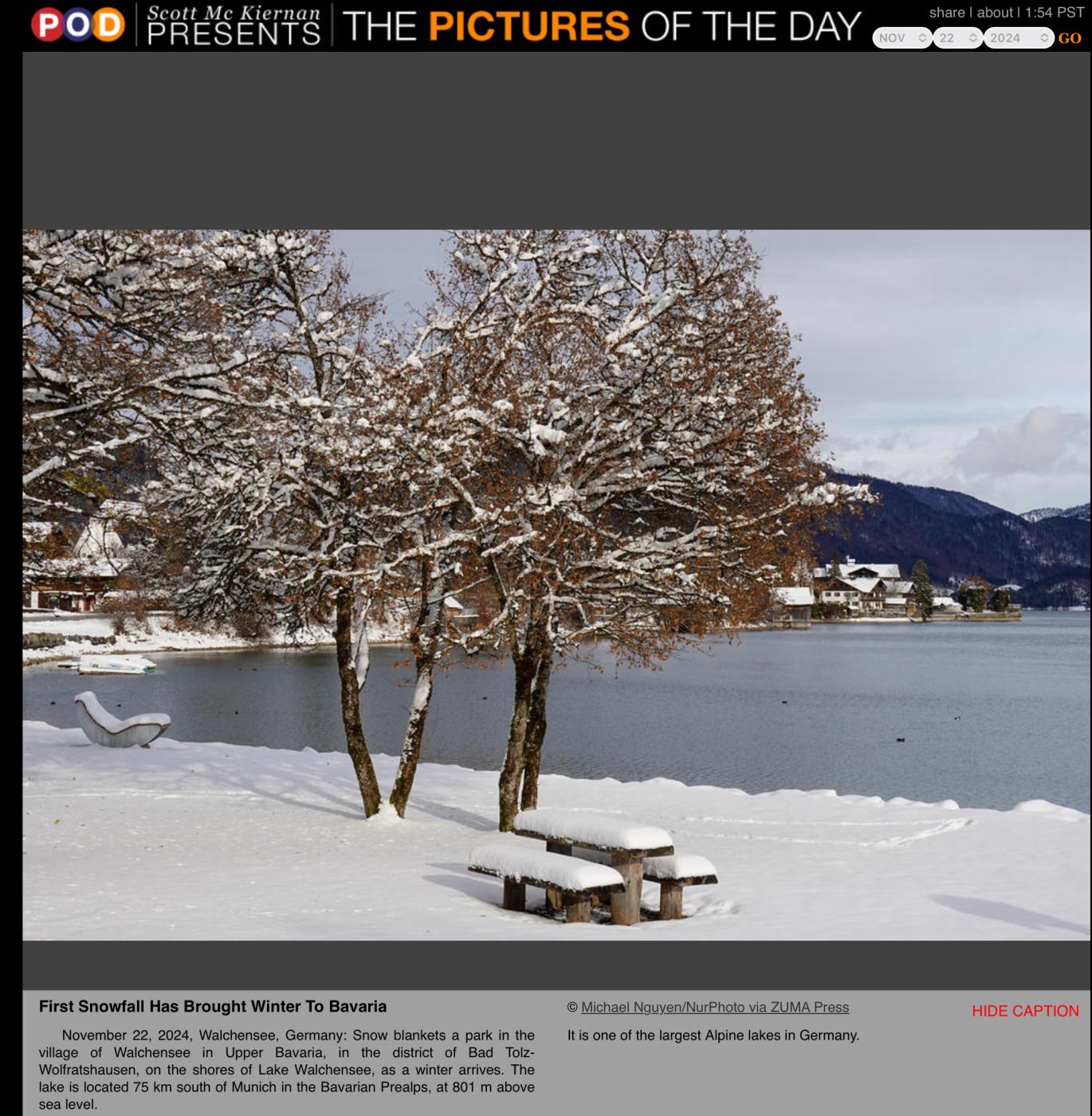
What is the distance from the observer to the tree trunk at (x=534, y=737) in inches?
700

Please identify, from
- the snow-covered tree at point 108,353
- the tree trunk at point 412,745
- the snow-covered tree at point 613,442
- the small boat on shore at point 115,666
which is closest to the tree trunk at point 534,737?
the snow-covered tree at point 613,442

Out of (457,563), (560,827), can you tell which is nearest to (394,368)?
(457,563)

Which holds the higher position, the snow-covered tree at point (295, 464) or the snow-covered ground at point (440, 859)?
the snow-covered tree at point (295, 464)

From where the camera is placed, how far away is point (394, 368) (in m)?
15.6

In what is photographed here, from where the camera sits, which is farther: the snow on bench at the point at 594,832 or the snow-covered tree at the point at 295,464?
the snow-covered tree at the point at 295,464

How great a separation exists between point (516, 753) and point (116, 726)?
41.4 feet

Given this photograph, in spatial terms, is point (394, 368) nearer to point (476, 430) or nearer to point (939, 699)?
point (476, 430)

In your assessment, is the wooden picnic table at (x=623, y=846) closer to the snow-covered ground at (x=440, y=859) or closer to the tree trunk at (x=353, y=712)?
the snow-covered ground at (x=440, y=859)
